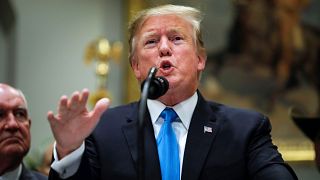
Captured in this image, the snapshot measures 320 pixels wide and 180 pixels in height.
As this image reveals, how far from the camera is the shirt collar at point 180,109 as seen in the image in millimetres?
2248

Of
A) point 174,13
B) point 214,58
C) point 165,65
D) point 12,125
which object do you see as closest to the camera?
point 165,65

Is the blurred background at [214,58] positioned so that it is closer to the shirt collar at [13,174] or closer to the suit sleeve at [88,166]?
the shirt collar at [13,174]

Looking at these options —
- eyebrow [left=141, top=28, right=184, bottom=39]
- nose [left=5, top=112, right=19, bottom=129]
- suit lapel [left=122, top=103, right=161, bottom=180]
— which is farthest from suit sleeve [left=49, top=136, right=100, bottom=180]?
nose [left=5, top=112, right=19, bottom=129]

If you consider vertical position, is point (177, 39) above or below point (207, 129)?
above

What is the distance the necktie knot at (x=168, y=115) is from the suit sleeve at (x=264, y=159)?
316 mm

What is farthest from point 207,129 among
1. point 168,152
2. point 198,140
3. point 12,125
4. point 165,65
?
point 12,125

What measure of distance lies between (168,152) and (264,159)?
1.17ft

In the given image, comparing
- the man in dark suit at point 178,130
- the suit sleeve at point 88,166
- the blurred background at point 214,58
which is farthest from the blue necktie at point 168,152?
the blurred background at point 214,58

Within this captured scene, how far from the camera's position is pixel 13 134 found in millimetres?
2848

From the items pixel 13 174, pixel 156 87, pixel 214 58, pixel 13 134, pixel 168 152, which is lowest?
pixel 214 58

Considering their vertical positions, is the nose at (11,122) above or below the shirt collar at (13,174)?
above

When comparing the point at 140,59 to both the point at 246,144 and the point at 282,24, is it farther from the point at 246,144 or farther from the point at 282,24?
the point at 282,24

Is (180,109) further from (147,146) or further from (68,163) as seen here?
(68,163)

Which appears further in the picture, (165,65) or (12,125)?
(12,125)
